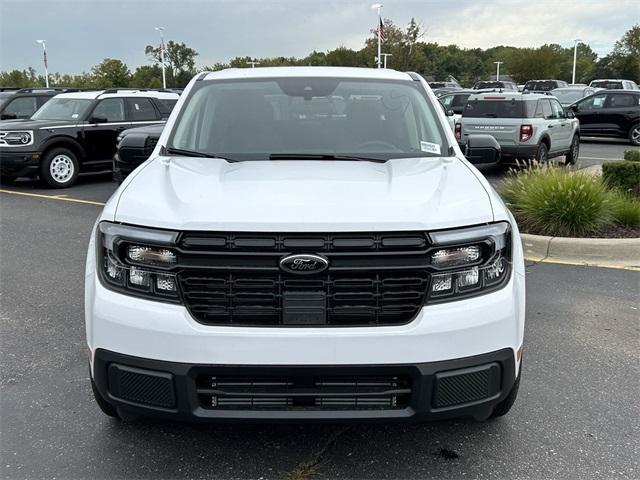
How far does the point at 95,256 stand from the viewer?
279 centimetres

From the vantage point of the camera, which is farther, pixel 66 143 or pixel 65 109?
pixel 65 109

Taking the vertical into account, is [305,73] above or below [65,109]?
above

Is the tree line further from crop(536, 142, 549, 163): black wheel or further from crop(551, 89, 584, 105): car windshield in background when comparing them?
crop(536, 142, 549, 163): black wheel

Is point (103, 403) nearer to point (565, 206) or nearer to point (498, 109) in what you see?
point (565, 206)

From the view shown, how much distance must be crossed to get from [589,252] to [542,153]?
698cm

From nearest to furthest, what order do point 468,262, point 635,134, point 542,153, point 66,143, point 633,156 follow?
1. point 468,262
2. point 633,156
3. point 66,143
4. point 542,153
5. point 635,134

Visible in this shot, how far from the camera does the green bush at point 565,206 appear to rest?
730cm

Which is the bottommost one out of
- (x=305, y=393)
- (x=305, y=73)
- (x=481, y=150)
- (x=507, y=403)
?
(x=507, y=403)

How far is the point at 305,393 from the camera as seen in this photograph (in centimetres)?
253

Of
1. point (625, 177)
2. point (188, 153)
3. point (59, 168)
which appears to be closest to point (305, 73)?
point (188, 153)

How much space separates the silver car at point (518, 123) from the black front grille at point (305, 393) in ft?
36.8

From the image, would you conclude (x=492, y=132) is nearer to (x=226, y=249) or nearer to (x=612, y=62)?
(x=226, y=249)

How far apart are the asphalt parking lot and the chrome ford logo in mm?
808

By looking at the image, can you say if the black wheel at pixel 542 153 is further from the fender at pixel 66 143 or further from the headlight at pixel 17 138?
the headlight at pixel 17 138
